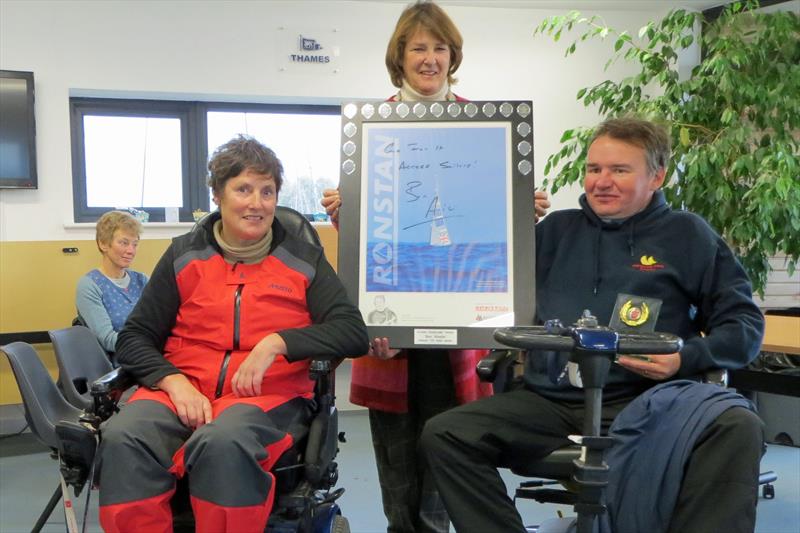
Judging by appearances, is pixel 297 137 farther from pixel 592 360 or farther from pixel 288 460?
pixel 592 360

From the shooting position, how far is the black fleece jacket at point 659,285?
197 cm

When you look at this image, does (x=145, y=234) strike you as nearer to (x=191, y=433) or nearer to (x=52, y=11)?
(x=52, y=11)

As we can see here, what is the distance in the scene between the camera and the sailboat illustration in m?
2.12

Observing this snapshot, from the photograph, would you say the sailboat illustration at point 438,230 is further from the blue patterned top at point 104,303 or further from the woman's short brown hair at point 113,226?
the woman's short brown hair at point 113,226

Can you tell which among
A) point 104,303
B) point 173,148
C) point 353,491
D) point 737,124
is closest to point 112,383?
point 353,491

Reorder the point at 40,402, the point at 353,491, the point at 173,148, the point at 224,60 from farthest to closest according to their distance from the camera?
Result: 1. the point at 173,148
2. the point at 224,60
3. the point at 353,491
4. the point at 40,402

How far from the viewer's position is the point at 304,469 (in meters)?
1.81

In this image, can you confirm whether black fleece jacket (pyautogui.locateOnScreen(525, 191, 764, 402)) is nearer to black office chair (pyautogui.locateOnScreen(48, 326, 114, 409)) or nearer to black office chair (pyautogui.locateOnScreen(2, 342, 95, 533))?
black office chair (pyautogui.locateOnScreen(2, 342, 95, 533))

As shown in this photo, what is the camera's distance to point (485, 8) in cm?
562

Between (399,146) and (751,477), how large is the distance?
1.22 m

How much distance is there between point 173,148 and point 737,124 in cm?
377

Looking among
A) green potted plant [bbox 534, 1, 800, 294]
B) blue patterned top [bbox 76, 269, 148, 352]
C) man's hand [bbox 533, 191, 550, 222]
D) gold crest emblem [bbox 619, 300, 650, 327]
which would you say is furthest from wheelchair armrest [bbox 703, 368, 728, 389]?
blue patterned top [bbox 76, 269, 148, 352]

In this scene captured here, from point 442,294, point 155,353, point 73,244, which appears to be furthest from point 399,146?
point 73,244

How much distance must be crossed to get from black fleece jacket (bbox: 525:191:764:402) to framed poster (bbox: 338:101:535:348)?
0.43ft
